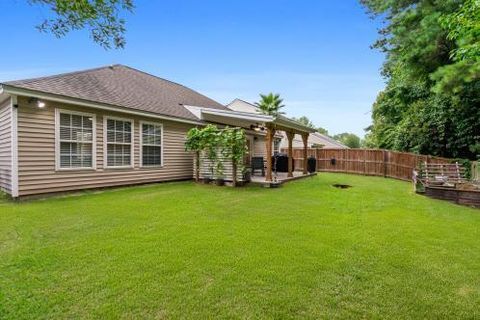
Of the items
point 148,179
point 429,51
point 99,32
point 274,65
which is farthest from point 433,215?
point 274,65

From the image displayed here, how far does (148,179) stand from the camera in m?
10.2

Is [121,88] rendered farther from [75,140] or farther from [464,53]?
[464,53]

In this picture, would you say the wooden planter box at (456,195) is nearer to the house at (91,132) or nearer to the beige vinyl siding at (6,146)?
the house at (91,132)

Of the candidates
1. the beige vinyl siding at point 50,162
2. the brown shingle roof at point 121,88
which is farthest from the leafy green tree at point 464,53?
the beige vinyl siding at point 50,162

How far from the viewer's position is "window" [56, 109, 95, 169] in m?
7.77

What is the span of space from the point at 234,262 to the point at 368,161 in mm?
15339

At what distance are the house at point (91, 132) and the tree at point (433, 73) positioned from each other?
483 cm

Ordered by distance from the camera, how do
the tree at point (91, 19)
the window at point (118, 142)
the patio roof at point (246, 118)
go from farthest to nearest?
the patio roof at point (246, 118) < the window at point (118, 142) < the tree at point (91, 19)

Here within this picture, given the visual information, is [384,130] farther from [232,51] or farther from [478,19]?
[478,19]

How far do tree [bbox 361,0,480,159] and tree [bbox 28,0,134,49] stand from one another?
17.3 ft

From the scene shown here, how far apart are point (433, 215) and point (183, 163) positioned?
28.2 ft

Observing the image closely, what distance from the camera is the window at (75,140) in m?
7.77

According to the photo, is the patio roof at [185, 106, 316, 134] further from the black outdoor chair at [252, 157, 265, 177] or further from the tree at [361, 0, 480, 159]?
the tree at [361, 0, 480, 159]

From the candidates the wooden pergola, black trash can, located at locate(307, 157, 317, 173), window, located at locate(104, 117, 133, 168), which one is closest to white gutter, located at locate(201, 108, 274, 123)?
the wooden pergola
